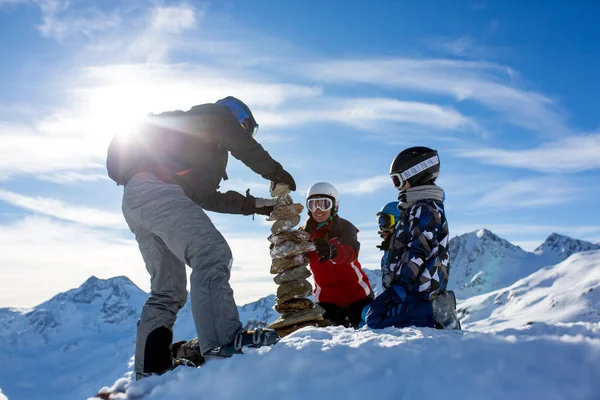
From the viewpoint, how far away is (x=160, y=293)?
5254 millimetres

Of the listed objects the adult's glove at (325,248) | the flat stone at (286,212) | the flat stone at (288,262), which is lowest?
the flat stone at (288,262)

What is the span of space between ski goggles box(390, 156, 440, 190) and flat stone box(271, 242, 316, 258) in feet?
9.13

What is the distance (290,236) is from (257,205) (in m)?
1.26

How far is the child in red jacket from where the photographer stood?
890 cm

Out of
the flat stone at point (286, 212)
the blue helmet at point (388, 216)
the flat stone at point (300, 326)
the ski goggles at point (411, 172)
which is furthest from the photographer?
the blue helmet at point (388, 216)

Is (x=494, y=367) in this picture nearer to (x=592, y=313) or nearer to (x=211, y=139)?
(x=211, y=139)

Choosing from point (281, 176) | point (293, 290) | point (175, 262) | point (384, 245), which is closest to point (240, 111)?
point (281, 176)

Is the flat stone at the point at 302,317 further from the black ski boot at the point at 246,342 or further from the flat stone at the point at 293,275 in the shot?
the black ski boot at the point at 246,342

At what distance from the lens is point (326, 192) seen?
9.61 m

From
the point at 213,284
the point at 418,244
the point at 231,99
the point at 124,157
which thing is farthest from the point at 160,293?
the point at 418,244

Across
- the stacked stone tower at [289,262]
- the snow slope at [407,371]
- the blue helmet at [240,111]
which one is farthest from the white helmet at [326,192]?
the snow slope at [407,371]

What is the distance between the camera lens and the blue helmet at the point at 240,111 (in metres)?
6.06

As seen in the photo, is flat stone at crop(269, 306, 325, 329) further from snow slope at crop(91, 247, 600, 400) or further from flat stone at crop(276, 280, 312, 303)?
snow slope at crop(91, 247, 600, 400)

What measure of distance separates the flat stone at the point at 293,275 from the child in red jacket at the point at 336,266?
328mm
